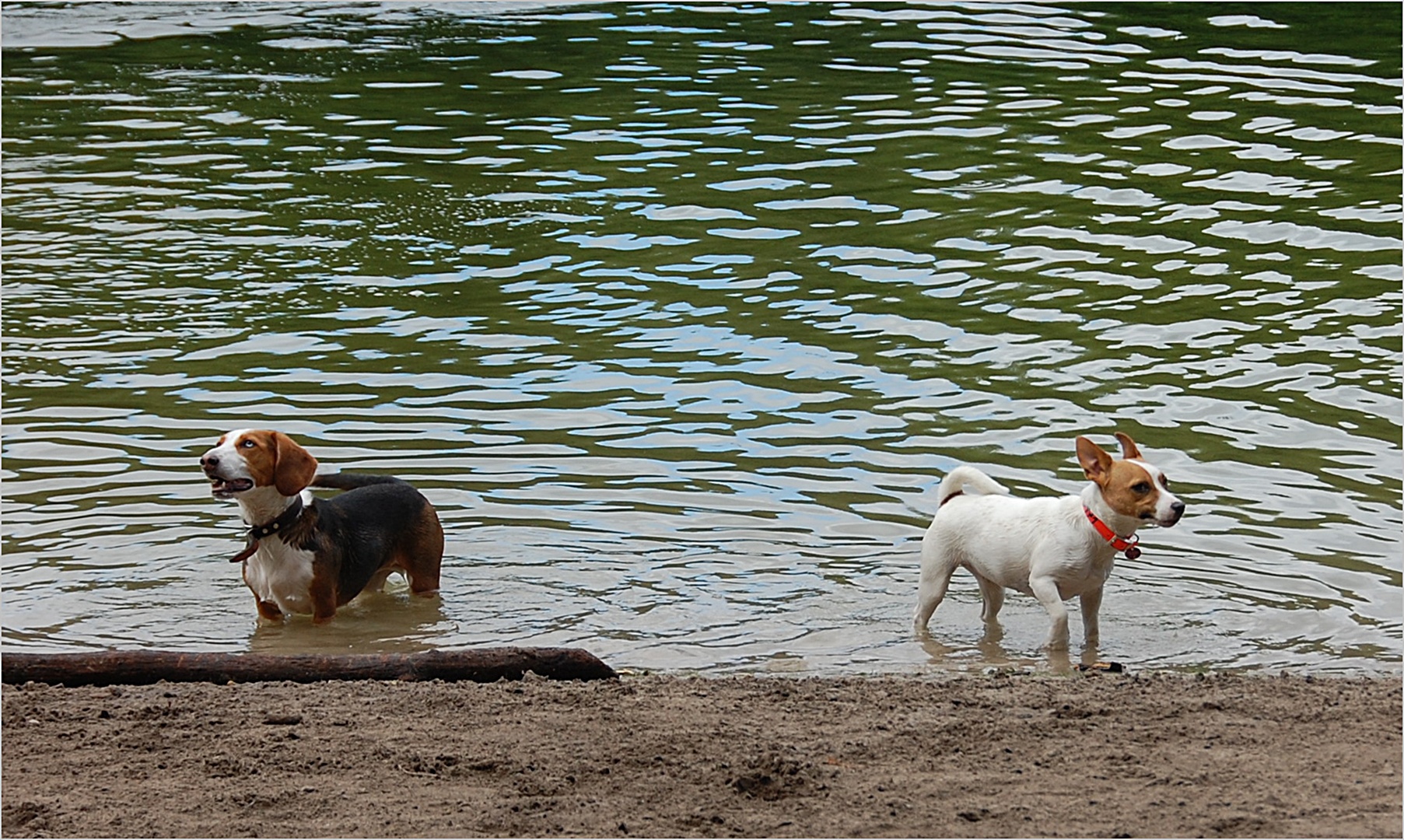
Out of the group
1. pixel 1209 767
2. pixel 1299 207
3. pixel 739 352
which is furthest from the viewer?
pixel 1299 207

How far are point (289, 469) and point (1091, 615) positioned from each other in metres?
3.69

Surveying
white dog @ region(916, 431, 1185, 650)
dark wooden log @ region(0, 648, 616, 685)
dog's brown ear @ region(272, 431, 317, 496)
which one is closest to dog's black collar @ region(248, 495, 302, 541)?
dog's brown ear @ region(272, 431, 317, 496)

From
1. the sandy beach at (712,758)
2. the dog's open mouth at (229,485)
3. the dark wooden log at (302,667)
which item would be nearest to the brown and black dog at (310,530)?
the dog's open mouth at (229,485)

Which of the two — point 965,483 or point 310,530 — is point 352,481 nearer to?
point 310,530

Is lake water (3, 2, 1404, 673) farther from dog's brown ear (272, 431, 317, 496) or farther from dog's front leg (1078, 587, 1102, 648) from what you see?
dog's brown ear (272, 431, 317, 496)

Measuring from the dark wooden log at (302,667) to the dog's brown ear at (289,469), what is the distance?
1.45 metres

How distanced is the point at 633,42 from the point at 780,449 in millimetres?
16438

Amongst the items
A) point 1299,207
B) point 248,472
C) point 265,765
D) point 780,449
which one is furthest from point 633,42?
point 265,765

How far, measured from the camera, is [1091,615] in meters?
8.30

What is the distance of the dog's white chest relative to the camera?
8523 mm

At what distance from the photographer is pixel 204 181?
18828 millimetres

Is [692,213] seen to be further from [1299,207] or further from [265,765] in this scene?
[265,765]

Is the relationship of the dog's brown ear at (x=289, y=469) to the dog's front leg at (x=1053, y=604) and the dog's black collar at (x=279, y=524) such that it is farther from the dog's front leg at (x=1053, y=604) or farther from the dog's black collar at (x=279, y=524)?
the dog's front leg at (x=1053, y=604)

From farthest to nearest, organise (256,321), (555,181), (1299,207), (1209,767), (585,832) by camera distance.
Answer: (555,181) → (1299,207) → (256,321) → (1209,767) → (585,832)
